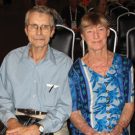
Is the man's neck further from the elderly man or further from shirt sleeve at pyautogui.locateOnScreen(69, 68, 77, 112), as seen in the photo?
shirt sleeve at pyautogui.locateOnScreen(69, 68, 77, 112)

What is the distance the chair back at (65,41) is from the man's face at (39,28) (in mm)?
593

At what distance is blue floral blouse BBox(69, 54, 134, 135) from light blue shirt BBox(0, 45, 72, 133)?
0.07 metres

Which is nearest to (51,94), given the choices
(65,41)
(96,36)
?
(96,36)

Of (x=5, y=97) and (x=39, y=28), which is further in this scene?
(x=5, y=97)

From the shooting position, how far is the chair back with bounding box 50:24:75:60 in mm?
2670

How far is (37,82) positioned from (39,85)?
24 millimetres

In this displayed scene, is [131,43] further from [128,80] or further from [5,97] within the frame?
[5,97]

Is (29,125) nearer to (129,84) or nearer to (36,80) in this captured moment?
(36,80)

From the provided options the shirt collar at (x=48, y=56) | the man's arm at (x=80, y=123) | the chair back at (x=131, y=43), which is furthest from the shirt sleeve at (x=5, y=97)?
the chair back at (x=131, y=43)

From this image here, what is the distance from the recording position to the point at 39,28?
2070 millimetres

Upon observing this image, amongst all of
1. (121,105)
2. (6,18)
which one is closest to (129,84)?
(121,105)

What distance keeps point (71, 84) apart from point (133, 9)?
4335 mm

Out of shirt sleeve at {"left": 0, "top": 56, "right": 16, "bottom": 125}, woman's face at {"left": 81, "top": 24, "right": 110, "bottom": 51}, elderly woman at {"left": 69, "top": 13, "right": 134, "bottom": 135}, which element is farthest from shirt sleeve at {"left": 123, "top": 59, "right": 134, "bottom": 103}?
shirt sleeve at {"left": 0, "top": 56, "right": 16, "bottom": 125}

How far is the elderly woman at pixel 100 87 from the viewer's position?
2.09 m
